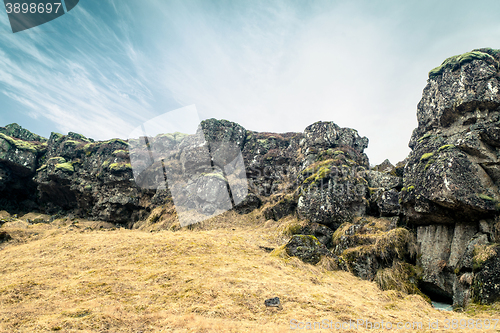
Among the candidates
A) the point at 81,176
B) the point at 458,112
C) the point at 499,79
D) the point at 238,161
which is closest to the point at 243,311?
the point at 458,112

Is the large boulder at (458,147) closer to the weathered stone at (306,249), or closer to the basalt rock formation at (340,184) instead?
the basalt rock formation at (340,184)

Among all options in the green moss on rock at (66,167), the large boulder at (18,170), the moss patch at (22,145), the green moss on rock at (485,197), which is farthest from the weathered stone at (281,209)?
the moss patch at (22,145)

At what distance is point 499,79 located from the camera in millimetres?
14078

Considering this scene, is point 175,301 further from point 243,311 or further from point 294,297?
point 294,297

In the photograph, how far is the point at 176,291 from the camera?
8.63m

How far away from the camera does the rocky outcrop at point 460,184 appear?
33.8ft

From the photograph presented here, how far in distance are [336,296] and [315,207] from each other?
10.2 m

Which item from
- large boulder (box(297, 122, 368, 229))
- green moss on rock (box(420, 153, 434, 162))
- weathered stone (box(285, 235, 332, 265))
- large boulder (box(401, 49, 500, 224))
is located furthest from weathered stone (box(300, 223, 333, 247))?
green moss on rock (box(420, 153, 434, 162))

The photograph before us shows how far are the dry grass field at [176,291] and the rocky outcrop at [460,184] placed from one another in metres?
2.47

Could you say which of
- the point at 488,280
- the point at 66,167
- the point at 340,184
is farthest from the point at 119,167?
the point at 488,280

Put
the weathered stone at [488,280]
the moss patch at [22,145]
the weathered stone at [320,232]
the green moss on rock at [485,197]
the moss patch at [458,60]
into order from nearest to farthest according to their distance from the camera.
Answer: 1. the weathered stone at [488,280]
2. the green moss on rock at [485,197]
3. the moss patch at [458,60]
4. the weathered stone at [320,232]
5. the moss patch at [22,145]

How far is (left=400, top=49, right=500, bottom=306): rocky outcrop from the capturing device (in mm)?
10289

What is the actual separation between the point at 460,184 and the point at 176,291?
1501cm

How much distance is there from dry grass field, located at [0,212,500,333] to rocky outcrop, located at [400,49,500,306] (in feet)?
8.11
